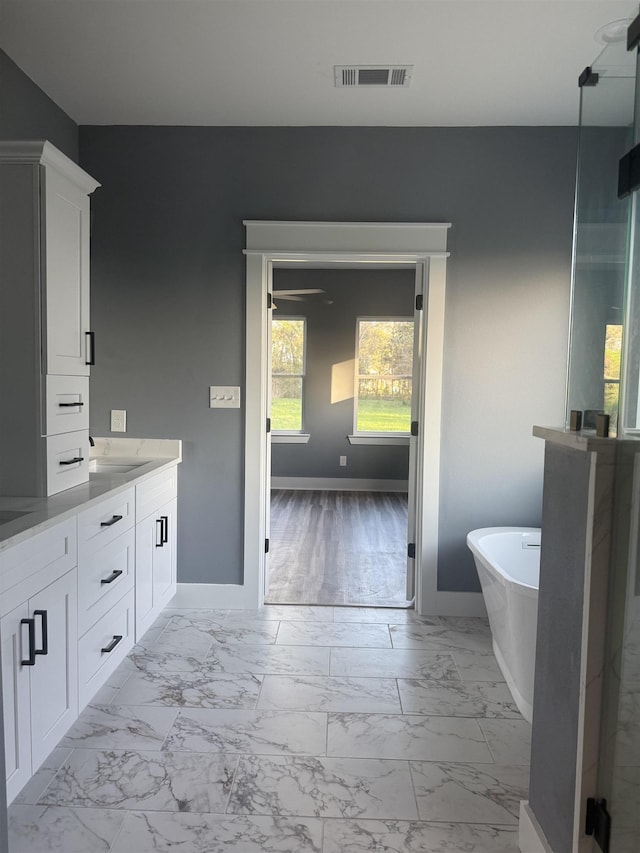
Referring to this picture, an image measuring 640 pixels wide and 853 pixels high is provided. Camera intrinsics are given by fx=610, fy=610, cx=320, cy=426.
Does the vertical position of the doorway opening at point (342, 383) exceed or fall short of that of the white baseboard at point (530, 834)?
it exceeds it

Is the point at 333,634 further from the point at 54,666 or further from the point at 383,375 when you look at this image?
the point at 383,375

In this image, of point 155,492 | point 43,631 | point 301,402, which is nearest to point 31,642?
point 43,631

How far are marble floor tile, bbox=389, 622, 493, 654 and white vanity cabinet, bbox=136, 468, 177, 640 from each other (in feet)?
4.02

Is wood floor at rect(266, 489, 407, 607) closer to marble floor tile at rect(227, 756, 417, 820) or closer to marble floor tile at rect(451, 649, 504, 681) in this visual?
marble floor tile at rect(451, 649, 504, 681)

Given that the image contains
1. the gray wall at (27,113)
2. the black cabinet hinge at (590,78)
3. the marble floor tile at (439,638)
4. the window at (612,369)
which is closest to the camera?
the window at (612,369)

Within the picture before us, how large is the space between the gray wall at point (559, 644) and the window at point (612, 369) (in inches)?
4.9

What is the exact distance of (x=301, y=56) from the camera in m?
2.64

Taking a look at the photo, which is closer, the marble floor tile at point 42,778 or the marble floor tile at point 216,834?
the marble floor tile at point 216,834

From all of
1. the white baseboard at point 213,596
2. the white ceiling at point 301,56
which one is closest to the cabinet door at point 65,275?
the white ceiling at point 301,56

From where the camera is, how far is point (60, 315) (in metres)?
2.32

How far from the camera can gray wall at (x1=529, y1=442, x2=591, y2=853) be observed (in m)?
1.48

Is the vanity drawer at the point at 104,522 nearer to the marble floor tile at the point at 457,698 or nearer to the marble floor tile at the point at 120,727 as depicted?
the marble floor tile at the point at 120,727

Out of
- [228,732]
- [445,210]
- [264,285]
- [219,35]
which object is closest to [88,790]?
[228,732]

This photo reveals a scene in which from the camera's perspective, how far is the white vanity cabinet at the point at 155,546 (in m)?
2.81
